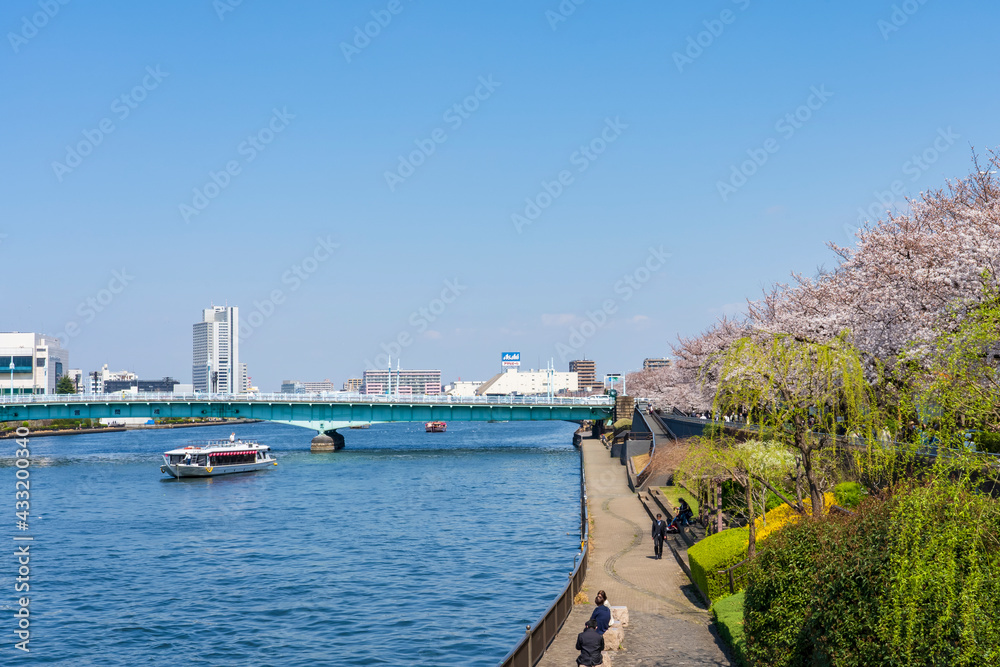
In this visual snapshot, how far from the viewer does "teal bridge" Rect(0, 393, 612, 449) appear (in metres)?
110

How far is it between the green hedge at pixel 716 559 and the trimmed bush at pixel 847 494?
3.23 meters

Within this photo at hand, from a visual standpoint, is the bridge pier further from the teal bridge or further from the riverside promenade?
the riverside promenade

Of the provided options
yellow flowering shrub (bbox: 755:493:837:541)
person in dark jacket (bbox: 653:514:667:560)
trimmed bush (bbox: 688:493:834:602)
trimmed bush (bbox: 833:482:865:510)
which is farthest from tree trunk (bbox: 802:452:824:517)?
person in dark jacket (bbox: 653:514:667:560)

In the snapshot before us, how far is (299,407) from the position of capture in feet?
373

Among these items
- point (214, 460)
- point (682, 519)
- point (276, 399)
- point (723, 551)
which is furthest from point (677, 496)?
point (276, 399)

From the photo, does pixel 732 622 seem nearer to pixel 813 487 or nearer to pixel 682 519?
pixel 813 487

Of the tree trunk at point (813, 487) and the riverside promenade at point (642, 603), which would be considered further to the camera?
the riverside promenade at point (642, 603)

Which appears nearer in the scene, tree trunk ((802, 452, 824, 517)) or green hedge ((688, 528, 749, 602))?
tree trunk ((802, 452, 824, 517))

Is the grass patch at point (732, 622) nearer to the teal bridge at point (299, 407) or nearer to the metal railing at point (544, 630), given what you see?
the metal railing at point (544, 630)

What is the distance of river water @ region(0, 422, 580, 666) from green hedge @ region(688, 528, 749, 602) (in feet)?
23.5

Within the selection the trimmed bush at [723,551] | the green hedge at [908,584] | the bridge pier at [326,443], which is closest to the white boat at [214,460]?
the bridge pier at [326,443]

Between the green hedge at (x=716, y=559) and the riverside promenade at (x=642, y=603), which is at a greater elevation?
the green hedge at (x=716, y=559)

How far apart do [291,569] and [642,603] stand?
846 inches

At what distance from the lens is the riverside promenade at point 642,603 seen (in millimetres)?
20875
